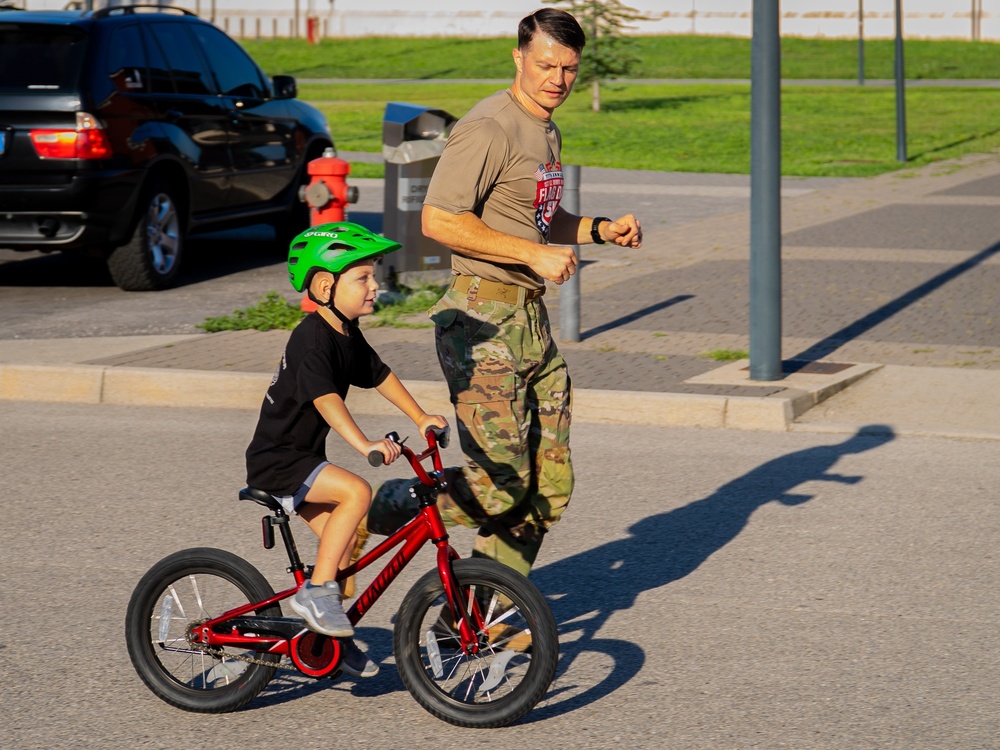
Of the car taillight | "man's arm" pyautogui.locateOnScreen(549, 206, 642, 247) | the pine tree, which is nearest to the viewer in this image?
"man's arm" pyautogui.locateOnScreen(549, 206, 642, 247)

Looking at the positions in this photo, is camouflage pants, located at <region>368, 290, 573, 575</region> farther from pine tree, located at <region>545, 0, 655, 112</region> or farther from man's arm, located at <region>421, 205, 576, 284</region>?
pine tree, located at <region>545, 0, 655, 112</region>

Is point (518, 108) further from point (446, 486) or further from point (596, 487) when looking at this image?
point (596, 487)

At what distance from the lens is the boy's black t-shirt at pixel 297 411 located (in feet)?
13.6

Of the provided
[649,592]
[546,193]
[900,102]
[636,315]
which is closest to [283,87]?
[636,315]

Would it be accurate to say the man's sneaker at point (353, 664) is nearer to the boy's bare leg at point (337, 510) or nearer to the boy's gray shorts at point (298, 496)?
the boy's bare leg at point (337, 510)

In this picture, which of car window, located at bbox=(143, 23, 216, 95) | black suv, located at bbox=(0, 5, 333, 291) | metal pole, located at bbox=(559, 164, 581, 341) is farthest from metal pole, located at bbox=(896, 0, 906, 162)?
metal pole, located at bbox=(559, 164, 581, 341)

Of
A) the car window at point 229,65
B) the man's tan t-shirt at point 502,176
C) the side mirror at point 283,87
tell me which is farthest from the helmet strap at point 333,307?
the side mirror at point 283,87

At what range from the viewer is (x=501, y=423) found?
450cm

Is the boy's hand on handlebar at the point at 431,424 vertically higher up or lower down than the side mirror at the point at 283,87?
lower down

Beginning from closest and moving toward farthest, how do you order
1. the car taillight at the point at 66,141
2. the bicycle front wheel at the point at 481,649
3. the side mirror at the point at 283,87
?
the bicycle front wheel at the point at 481,649 → the car taillight at the point at 66,141 → the side mirror at the point at 283,87

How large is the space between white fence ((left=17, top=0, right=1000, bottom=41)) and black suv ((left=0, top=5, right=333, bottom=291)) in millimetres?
51728

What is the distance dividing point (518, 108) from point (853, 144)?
21737 millimetres

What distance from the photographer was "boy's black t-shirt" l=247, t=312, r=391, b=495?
13.6ft

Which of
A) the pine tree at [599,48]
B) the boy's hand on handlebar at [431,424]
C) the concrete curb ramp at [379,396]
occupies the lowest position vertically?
the concrete curb ramp at [379,396]
